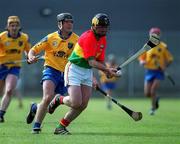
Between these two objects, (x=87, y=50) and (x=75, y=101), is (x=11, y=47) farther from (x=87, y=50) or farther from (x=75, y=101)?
(x=87, y=50)

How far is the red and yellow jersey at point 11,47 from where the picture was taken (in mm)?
18141

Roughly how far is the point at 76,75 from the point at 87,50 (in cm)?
58

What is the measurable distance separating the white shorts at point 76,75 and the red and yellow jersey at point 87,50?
0.30 feet

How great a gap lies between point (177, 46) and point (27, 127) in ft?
78.6

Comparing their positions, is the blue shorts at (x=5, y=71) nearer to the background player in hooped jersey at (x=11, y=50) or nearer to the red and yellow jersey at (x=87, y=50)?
the background player in hooped jersey at (x=11, y=50)

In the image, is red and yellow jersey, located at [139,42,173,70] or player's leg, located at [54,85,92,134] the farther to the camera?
red and yellow jersey, located at [139,42,173,70]

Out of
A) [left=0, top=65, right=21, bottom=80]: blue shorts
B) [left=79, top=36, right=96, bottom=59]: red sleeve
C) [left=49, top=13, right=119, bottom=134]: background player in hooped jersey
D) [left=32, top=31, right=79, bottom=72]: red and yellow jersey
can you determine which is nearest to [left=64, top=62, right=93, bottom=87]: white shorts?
[left=49, top=13, right=119, bottom=134]: background player in hooped jersey

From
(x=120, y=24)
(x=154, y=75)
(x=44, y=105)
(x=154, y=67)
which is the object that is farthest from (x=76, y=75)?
(x=120, y=24)

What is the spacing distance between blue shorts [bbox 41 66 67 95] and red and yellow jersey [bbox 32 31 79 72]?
8cm

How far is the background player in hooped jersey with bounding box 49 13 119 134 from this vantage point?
13.6 meters

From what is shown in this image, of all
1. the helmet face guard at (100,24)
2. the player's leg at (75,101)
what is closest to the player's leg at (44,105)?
the player's leg at (75,101)

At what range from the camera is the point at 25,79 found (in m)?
37.9

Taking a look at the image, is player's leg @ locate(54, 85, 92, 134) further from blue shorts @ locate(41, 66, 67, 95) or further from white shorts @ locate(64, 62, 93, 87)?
blue shorts @ locate(41, 66, 67, 95)

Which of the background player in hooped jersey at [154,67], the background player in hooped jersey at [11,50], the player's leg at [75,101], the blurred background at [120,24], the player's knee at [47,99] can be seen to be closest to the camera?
the player's leg at [75,101]
